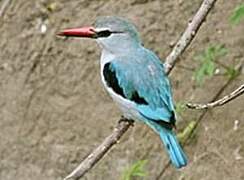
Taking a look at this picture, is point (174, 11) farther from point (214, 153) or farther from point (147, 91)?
point (147, 91)

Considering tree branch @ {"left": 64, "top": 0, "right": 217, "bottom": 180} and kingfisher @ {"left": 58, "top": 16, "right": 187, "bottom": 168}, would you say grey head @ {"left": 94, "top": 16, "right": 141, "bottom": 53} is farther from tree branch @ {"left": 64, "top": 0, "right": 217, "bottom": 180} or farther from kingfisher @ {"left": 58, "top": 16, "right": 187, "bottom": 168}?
tree branch @ {"left": 64, "top": 0, "right": 217, "bottom": 180}

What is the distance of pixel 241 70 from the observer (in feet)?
17.9

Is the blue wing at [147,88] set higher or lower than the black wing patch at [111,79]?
lower

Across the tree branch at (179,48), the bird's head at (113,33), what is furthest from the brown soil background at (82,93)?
the tree branch at (179,48)

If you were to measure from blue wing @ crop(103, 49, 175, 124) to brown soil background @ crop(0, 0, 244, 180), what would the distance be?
1.11m

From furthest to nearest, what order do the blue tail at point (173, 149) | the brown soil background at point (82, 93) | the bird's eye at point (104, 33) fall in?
the brown soil background at point (82, 93)
the bird's eye at point (104, 33)
the blue tail at point (173, 149)

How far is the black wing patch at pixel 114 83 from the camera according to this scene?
441 centimetres

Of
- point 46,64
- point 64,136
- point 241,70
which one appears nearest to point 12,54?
point 46,64

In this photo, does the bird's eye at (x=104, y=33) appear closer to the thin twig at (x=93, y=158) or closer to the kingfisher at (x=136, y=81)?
the kingfisher at (x=136, y=81)

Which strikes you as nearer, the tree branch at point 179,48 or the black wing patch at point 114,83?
the tree branch at point 179,48

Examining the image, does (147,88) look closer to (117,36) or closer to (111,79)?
(111,79)

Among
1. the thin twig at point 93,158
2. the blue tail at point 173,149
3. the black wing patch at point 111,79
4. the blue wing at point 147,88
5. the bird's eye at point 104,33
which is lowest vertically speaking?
the blue tail at point 173,149

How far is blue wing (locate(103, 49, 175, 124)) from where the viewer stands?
436 cm

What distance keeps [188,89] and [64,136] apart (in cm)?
76
